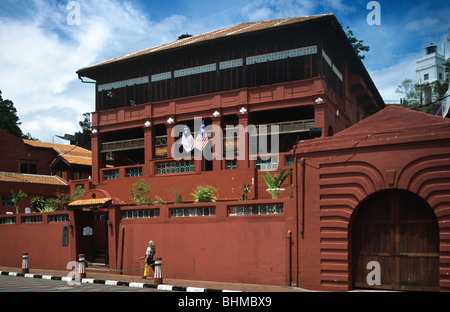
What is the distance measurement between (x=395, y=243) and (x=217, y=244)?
18.8 feet

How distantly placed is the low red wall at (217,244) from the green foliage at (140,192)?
60.4 inches

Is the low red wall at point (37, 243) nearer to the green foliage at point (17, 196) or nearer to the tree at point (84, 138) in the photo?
the green foliage at point (17, 196)

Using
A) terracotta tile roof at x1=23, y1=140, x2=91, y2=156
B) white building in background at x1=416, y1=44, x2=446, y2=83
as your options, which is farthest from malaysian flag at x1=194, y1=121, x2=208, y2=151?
white building in background at x1=416, y1=44, x2=446, y2=83

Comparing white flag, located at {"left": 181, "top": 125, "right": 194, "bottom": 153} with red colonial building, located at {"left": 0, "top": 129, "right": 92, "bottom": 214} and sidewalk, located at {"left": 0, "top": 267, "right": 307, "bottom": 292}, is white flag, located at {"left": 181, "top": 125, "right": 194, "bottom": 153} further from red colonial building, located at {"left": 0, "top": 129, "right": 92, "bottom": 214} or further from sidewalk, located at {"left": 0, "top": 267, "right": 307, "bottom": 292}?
red colonial building, located at {"left": 0, "top": 129, "right": 92, "bottom": 214}

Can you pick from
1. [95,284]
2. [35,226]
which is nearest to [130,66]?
[35,226]

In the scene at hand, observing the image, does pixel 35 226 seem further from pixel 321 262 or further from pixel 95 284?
pixel 321 262

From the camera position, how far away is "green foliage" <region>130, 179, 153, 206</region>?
66.9ft

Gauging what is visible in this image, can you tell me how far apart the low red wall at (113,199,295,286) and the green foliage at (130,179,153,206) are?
1534 mm

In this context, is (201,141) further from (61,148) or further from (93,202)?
(61,148)

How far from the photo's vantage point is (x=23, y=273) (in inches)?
779

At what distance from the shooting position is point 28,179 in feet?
105

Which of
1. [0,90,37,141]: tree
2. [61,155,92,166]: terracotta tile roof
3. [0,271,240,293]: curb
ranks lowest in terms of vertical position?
[0,271,240,293]: curb

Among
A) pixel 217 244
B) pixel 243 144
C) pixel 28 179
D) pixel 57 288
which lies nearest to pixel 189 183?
pixel 243 144

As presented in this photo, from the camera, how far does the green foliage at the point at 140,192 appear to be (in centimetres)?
2038
